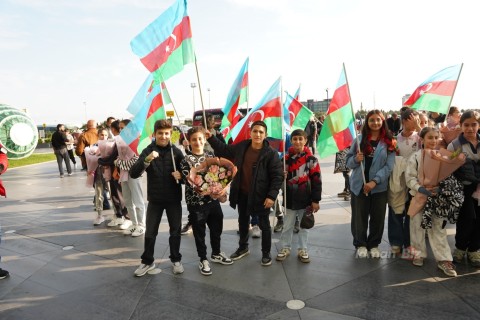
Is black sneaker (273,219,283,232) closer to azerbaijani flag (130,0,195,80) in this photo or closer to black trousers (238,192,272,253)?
black trousers (238,192,272,253)

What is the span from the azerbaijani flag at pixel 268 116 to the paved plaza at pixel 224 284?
154 centimetres

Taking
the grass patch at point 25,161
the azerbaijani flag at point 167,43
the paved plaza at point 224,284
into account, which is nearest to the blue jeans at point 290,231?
the paved plaza at point 224,284

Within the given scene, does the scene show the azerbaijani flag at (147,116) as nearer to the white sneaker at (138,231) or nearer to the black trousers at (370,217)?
the white sneaker at (138,231)

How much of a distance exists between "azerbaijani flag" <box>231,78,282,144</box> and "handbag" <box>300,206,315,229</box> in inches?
43.9

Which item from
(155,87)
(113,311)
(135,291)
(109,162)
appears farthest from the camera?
(109,162)

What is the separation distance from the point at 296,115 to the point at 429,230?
2865 mm

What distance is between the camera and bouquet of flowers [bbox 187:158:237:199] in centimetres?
365

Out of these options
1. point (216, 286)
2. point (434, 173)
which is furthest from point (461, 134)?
point (216, 286)

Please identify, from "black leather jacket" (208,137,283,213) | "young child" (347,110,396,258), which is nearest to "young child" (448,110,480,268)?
"young child" (347,110,396,258)

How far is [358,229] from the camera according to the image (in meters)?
4.17

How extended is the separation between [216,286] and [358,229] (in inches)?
74.5

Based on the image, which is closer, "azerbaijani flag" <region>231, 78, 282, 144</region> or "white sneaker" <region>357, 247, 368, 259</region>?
"white sneaker" <region>357, 247, 368, 259</region>

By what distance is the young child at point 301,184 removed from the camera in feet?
13.2

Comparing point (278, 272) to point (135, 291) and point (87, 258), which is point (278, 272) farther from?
point (87, 258)
